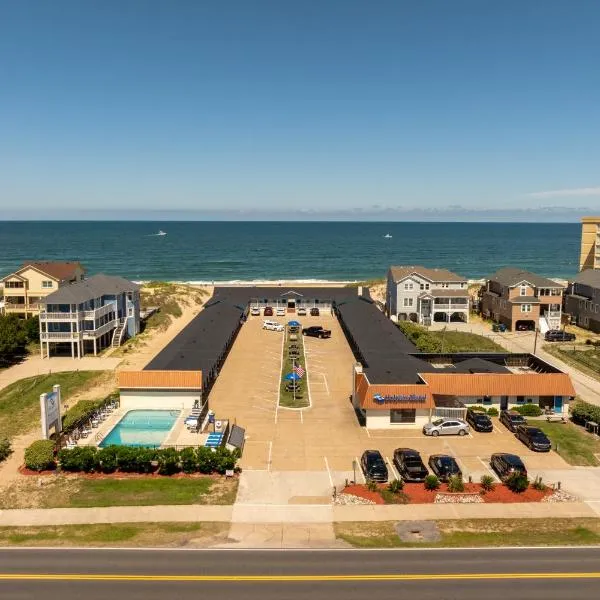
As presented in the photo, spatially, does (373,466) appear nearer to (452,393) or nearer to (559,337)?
(452,393)

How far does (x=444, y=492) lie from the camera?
29688mm

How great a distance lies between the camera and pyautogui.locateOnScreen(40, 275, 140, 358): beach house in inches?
2302

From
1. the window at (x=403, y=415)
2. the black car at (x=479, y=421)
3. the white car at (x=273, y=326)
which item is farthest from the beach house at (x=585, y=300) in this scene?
the window at (x=403, y=415)

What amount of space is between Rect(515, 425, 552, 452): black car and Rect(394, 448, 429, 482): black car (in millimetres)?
8399

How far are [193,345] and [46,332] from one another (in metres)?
17.7

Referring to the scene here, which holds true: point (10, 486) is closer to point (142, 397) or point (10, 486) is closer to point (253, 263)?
point (142, 397)

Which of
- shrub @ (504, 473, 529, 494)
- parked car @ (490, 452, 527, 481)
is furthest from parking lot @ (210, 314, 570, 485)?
shrub @ (504, 473, 529, 494)

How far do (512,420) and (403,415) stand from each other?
7.99m

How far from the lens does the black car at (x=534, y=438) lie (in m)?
35.5

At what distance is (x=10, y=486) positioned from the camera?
30203 mm

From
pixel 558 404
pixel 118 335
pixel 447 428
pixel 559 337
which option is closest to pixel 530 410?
pixel 558 404
